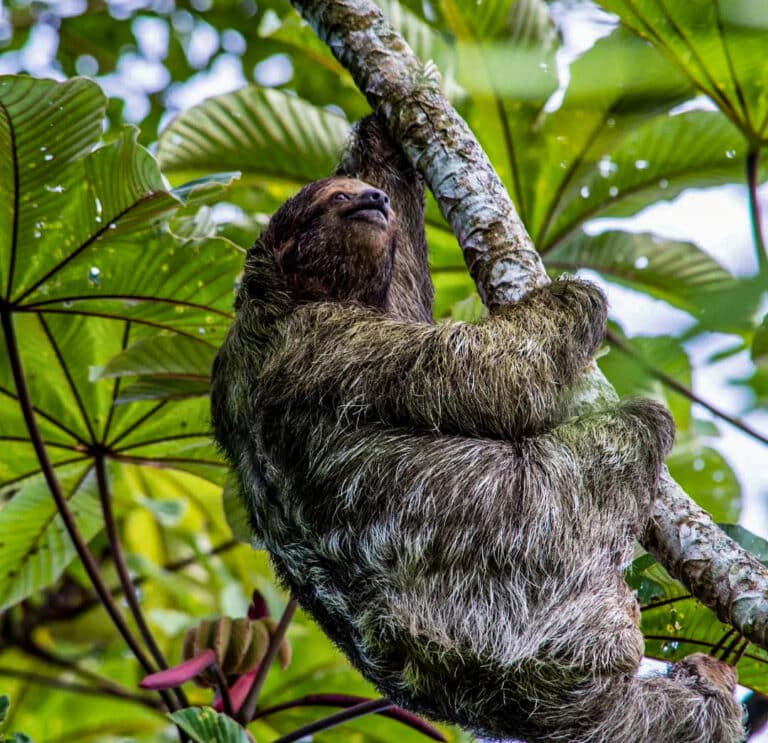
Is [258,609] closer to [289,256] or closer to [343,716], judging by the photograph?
[343,716]

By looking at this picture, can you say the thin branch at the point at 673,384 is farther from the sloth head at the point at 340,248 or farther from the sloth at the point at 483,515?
the sloth head at the point at 340,248

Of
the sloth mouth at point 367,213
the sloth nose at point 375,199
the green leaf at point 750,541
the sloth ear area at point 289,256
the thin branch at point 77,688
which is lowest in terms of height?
the thin branch at point 77,688

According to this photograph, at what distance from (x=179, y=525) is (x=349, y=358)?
562 cm

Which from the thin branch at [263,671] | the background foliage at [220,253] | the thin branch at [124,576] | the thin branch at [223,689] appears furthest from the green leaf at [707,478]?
the thin branch at [124,576]

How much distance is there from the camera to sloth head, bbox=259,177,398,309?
19.2ft

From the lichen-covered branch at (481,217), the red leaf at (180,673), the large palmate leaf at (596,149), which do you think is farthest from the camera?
the large palmate leaf at (596,149)

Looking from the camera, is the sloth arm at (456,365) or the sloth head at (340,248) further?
the sloth head at (340,248)

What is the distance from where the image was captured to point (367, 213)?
5.87 meters

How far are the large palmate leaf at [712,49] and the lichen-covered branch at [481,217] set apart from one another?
1603 mm

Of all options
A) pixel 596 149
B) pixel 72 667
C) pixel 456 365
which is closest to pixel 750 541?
pixel 456 365

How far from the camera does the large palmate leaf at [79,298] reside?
543cm

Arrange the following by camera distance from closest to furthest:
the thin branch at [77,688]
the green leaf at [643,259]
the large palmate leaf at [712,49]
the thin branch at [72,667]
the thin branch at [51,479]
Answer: the thin branch at [51,479]
the large palmate leaf at [712,49]
the green leaf at [643,259]
the thin branch at [77,688]
the thin branch at [72,667]

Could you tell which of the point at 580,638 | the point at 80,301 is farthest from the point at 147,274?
the point at 580,638

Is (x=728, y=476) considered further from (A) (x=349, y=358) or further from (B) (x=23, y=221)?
(B) (x=23, y=221)
